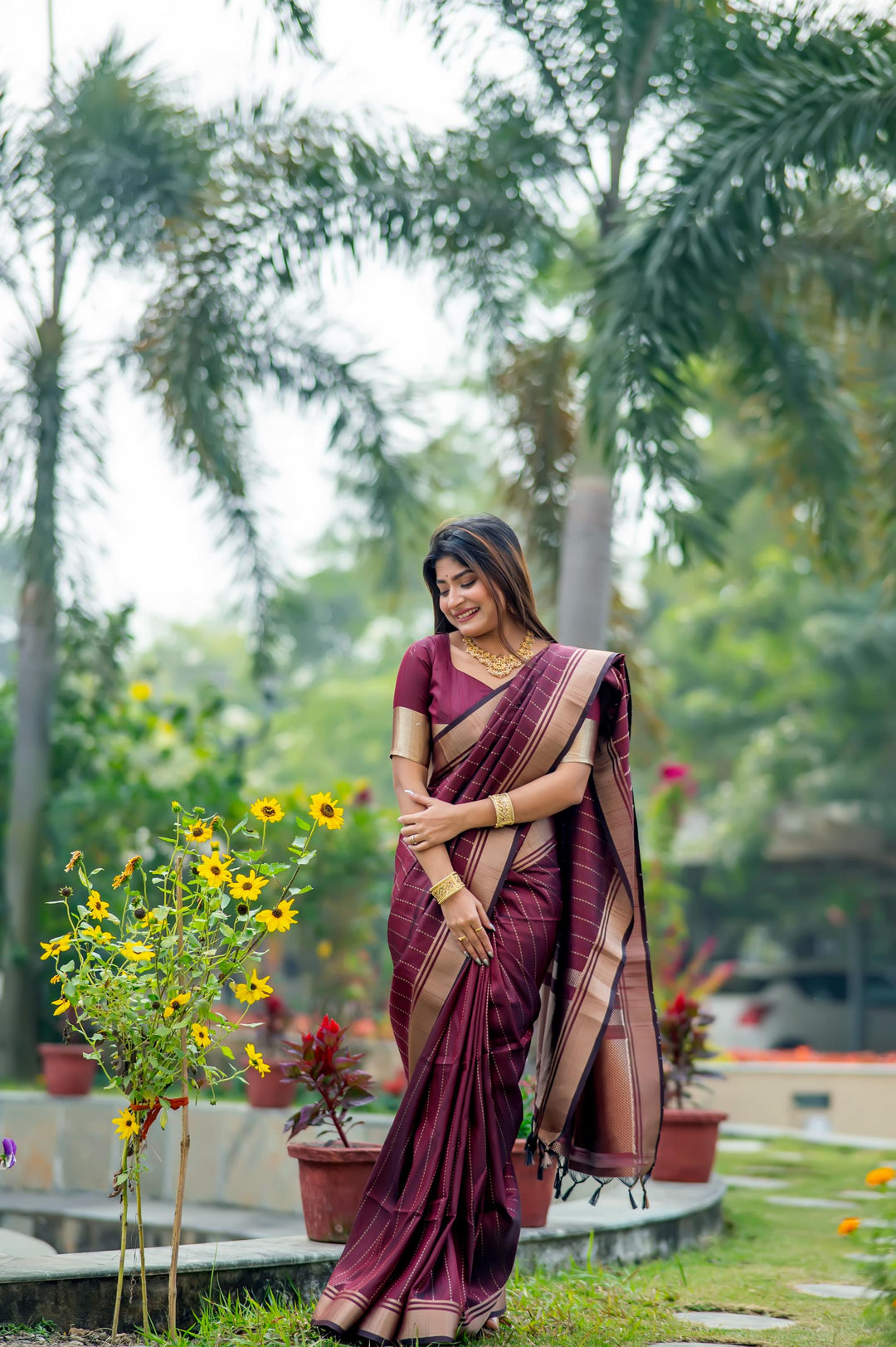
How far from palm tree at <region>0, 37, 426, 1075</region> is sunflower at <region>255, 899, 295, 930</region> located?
4302 millimetres

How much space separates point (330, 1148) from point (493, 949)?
2.62ft

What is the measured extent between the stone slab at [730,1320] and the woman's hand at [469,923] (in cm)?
104

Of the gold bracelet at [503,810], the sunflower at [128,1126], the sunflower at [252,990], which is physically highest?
the gold bracelet at [503,810]

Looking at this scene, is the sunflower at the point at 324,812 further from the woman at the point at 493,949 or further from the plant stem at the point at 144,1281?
the plant stem at the point at 144,1281

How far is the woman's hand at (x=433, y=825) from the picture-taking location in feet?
9.70

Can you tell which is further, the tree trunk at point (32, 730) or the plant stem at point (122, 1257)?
the tree trunk at point (32, 730)

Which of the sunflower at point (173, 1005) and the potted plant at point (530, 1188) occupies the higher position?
the sunflower at point (173, 1005)

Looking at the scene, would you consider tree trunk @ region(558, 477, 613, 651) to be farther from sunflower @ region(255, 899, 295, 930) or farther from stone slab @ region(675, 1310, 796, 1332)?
sunflower @ region(255, 899, 295, 930)

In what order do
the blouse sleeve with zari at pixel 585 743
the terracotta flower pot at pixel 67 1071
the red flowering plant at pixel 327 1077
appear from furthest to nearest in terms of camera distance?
1. the terracotta flower pot at pixel 67 1071
2. the red flowering plant at pixel 327 1077
3. the blouse sleeve with zari at pixel 585 743

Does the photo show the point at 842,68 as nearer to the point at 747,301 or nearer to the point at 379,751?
the point at 747,301

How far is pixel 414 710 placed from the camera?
312 centimetres

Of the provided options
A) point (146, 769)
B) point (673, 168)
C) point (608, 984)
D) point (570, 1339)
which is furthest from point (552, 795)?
point (146, 769)

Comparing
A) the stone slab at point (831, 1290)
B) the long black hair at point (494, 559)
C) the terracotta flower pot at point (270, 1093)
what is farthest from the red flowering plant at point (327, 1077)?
the terracotta flower pot at point (270, 1093)

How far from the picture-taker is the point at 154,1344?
274cm
